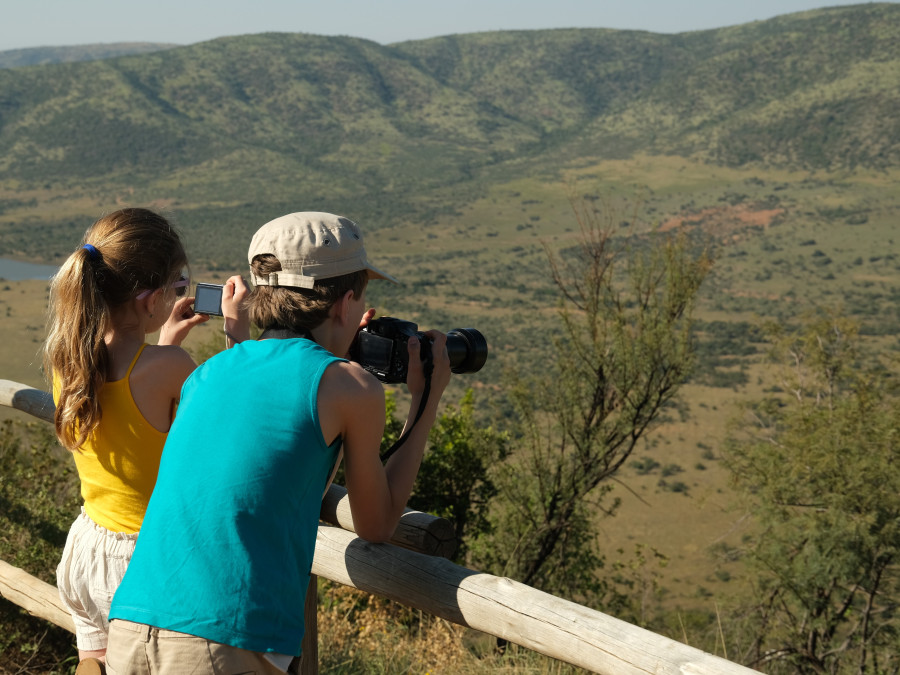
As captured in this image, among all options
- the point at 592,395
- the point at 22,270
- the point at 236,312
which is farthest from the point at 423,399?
the point at 22,270

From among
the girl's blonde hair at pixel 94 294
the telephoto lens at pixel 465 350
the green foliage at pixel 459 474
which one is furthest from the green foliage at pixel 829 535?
the girl's blonde hair at pixel 94 294

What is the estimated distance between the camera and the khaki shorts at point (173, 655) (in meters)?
1.56

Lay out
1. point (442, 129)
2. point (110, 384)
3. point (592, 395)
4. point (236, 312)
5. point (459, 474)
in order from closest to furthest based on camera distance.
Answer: point (110, 384), point (236, 312), point (459, 474), point (592, 395), point (442, 129)

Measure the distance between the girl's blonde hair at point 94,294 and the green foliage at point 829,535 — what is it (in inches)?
429

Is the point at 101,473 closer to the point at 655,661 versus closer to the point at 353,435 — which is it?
the point at 353,435

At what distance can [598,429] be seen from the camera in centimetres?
1177

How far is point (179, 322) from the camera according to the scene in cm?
241

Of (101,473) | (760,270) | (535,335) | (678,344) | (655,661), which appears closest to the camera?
(655,661)

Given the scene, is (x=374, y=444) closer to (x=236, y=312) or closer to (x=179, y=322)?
(x=236, y=312)

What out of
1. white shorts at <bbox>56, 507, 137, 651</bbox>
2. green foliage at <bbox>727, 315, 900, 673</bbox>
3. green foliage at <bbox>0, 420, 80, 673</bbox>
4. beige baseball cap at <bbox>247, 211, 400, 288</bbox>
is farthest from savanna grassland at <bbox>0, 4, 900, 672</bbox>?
beige baseball cap at <bbox>247, 211, 400, 288</bbox>

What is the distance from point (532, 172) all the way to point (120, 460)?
10454 cm

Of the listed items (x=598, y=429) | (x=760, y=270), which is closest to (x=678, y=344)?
(x=598, y=429)

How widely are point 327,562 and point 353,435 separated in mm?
613

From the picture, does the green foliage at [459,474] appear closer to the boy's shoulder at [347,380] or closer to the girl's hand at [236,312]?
the girl's hand at [236,312]
